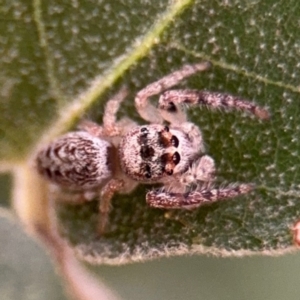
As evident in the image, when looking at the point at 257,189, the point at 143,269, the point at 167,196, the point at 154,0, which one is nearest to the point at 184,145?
the point at 167,196

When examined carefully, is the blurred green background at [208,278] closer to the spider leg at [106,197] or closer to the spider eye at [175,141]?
the spider leg at [106,197]

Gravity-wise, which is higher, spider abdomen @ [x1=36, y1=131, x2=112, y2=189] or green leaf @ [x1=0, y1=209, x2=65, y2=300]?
spider abdomen @ [x1=36, y1=131, x2=112, y2=189]

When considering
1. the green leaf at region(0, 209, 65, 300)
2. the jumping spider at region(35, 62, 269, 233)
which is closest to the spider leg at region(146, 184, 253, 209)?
the jumping spider at region(35, 62, 269, 233)

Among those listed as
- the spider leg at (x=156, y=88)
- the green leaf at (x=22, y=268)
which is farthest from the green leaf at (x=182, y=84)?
the green leaf at (x=22, y=268)

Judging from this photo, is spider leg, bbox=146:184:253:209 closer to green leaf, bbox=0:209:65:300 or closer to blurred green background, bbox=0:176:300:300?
green leaf, bbox=0:209:65:300

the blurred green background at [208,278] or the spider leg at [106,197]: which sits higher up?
the spider leg at [106,197]

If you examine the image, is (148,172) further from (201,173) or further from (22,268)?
(22,268)
